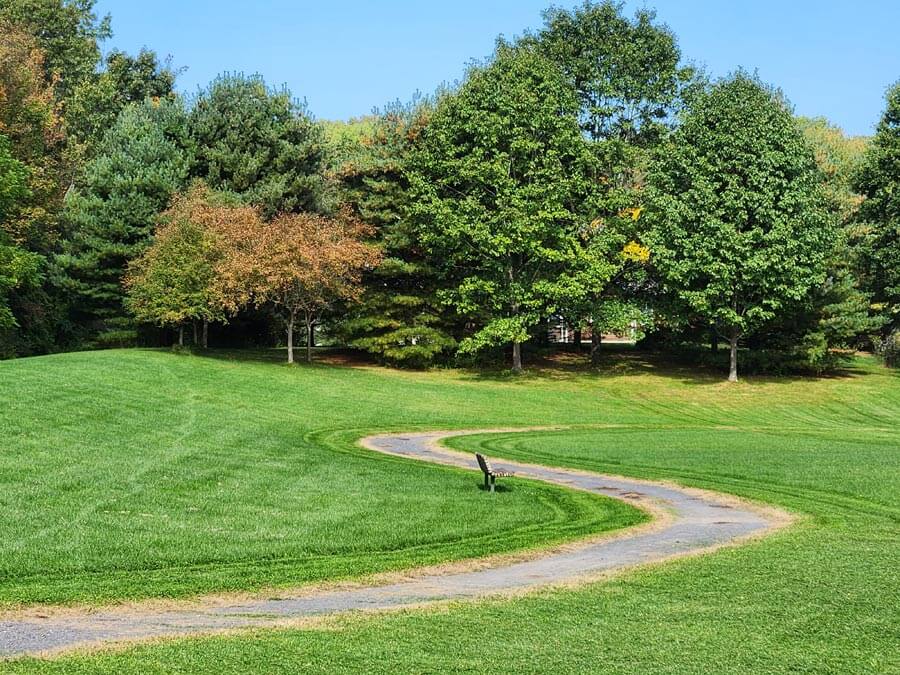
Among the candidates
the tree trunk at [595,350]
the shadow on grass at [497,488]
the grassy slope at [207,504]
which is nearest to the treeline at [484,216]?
the tree trunk at [595,350]

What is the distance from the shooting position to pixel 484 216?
47656 mm

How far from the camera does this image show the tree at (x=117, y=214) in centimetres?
4838

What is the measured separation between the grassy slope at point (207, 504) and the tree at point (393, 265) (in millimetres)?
21008

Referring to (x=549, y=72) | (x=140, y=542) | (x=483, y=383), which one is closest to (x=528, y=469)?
(x=140, y=542)

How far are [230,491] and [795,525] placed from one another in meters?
9.54

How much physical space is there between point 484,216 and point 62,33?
38.3 metres

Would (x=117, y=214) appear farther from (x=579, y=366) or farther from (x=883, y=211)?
(x=883, y=211)

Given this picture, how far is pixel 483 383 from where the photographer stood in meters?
47.3

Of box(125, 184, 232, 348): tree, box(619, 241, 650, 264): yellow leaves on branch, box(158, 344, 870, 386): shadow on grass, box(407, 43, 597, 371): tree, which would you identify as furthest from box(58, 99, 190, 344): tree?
box(619, 241, 650, 264): yellow leaves on branch

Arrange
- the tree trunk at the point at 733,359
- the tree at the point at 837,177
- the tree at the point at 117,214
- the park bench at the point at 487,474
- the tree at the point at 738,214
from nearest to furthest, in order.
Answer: the park bench at the point at 487,474, the tree at the point at 738,214, the tree at the point at 117,214, the tree trunk at the point at 733,359, the tree at the point at 837,177

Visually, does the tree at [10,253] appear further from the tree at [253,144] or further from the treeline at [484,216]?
the tree at [253,144]

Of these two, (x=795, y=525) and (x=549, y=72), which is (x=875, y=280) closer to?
(x=549, y=72)

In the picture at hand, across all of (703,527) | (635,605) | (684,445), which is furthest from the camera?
(684,445)

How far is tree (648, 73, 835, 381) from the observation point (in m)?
44.9
